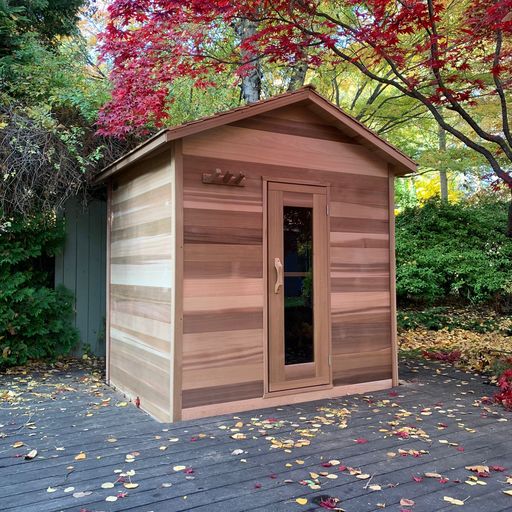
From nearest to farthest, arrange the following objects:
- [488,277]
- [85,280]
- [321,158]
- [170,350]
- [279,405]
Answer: [170,350] → [279,405] → [321,158] → [85,280] → [488,277]

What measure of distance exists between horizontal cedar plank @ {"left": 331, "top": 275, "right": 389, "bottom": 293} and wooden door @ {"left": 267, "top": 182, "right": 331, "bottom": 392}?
0.12m

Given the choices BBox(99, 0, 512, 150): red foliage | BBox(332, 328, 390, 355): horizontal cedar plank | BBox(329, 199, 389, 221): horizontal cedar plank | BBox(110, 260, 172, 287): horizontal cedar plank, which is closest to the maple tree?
BBox(99, 0, 512, 150): red foliage

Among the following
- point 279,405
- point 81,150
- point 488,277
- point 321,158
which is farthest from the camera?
point 488,277

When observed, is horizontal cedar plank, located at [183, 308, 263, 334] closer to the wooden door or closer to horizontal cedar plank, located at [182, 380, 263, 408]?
the wooden door

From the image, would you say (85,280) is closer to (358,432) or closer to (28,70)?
(28,70)

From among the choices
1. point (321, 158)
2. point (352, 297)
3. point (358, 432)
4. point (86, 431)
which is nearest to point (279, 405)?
point (358, 432)

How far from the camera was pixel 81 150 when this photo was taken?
550 cm

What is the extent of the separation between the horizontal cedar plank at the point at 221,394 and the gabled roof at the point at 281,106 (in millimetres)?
1957

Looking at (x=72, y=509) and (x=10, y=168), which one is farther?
(x=10, y=168)

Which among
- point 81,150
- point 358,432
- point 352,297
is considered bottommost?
point 358,432

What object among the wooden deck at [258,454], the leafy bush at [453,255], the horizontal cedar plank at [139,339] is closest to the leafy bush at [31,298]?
the wooden deck at [258,454]

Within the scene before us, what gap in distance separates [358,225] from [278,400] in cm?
180

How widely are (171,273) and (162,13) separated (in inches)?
141

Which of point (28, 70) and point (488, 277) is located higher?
point (28, 70)
